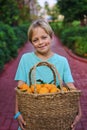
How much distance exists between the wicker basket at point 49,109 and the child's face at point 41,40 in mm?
Result: 269

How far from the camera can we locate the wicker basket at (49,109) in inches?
83.3

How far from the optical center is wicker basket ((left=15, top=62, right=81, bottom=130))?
212 cm

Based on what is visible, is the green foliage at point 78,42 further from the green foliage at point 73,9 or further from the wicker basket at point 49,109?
the wicker basket at point 49,109

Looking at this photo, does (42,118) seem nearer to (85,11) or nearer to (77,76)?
(77,76)

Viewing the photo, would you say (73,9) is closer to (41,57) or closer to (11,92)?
(11,92)

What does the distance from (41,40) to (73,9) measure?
23245 millimetres

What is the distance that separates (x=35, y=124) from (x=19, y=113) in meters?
0.17

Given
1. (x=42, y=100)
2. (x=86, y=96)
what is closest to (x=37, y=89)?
(x=42, y=100)

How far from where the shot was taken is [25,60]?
2.54 m

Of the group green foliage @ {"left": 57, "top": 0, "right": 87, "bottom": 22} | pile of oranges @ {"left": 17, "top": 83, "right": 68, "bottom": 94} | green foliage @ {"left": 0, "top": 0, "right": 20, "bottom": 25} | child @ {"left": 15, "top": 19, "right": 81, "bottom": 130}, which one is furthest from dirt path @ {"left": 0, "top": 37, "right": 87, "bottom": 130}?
green foliage @ {"left": 57, "top": 0, "right": 87, "bottom": 22}

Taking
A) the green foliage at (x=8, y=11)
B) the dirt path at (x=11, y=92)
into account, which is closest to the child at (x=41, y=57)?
the dirt path at (x=11, y=92)

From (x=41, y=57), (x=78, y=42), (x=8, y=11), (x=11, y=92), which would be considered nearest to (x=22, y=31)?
(x=8, y=11)

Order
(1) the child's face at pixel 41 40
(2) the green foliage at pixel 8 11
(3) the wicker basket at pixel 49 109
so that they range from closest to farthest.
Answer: (3) the wicker basket at pixel 49 109, (1) the child's face at pixel 41 40, (2) the green foliage at pixel 8 11

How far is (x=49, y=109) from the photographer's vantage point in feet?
6.99
